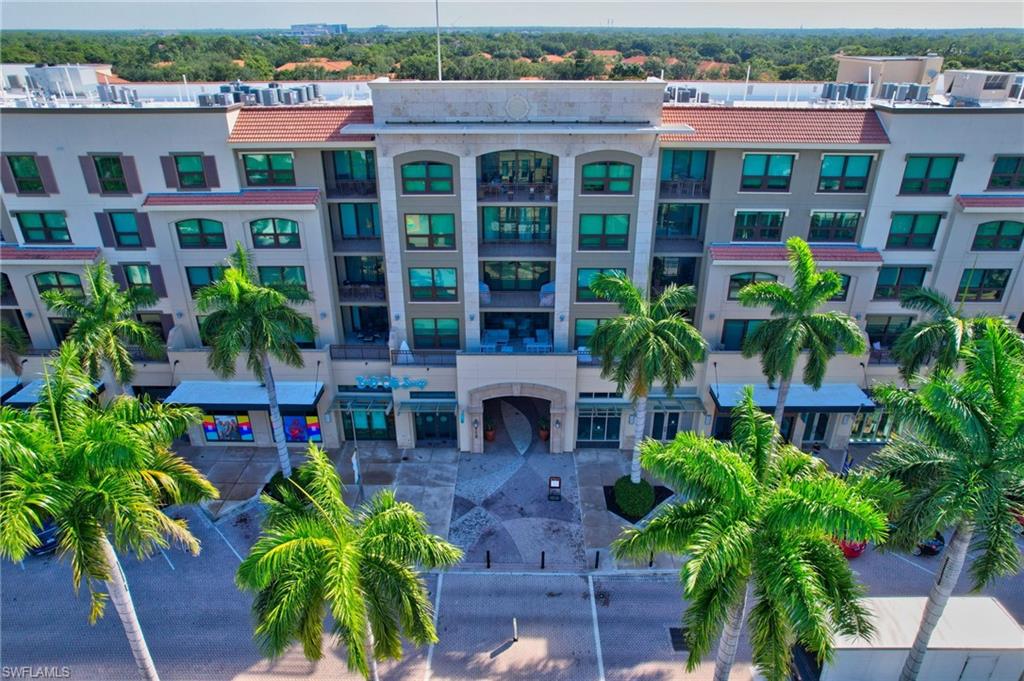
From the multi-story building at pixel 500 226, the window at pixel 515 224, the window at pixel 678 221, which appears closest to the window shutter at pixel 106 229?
the multi-story building at pixel 500 226

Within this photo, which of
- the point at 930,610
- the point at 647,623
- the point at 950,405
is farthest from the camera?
the point at 647,623

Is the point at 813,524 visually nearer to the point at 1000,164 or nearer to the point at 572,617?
the point at 572,617

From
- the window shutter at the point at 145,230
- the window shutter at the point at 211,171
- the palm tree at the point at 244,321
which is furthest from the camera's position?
the window shutter at the point at 145,230

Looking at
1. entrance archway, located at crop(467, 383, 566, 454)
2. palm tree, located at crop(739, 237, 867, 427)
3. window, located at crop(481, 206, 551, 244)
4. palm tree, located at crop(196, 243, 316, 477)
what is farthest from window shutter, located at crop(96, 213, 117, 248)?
palm tree, located at crop(739, 237, 867, 427)

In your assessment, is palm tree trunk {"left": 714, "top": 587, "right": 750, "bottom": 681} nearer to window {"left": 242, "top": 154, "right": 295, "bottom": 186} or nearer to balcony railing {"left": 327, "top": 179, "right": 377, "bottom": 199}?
balcony railing {"left": 327, "top": 179, "right": 377, "bottom": 199}

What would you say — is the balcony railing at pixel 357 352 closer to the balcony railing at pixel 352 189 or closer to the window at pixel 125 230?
the balcony railing at pixel 352 189

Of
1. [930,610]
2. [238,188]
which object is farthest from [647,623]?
[238,188]

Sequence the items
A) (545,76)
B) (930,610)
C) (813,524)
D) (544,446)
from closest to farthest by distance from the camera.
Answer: (813,524), (930,610), (544,446), (545,76)
